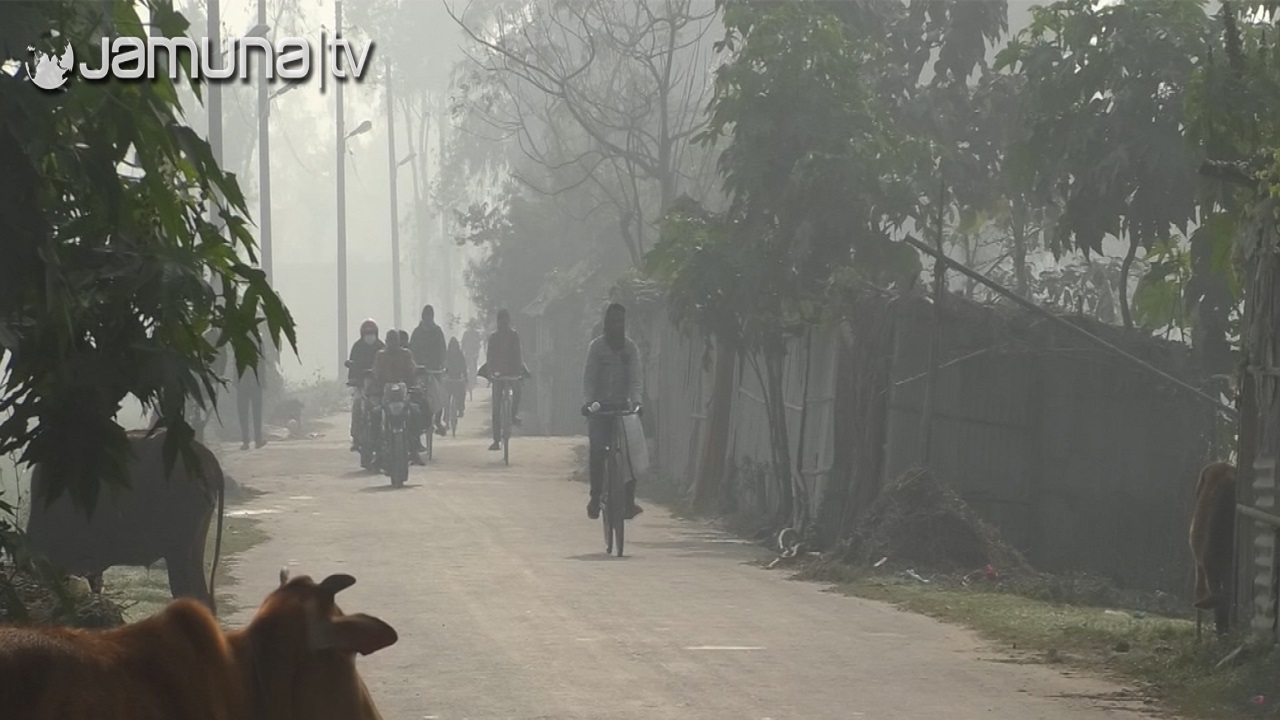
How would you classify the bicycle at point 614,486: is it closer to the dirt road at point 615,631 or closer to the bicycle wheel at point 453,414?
the dirt road at point 615,631

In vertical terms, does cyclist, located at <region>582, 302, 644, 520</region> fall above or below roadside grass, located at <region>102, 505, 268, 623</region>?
above

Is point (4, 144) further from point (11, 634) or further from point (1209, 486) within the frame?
point (1209, 486)

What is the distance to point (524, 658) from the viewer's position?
9953 mm

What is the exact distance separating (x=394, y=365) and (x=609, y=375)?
846 centimetres

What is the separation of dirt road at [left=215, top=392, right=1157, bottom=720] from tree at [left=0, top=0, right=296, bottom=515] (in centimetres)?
367

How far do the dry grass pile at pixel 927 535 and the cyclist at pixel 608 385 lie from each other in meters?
2.20

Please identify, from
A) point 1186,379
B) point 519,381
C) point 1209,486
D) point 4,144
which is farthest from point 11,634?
point 519,381

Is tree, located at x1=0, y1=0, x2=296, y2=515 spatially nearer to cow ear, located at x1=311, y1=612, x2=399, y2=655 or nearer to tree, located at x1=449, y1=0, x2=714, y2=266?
cow ear, located at x1=311, y1=612, x2=399, y2=655

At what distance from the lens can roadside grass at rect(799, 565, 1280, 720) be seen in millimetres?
9039

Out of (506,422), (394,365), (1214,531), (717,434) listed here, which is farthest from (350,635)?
(506,422)

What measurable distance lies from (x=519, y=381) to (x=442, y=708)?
20298mm

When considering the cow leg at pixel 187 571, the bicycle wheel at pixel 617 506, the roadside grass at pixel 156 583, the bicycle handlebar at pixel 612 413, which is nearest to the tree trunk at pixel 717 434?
the bicycle handlebar at pixel 612 413

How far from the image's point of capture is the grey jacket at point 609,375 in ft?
54.1

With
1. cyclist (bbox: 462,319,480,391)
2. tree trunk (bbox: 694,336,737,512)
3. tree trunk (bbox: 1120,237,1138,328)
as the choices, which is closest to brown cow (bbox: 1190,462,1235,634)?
tree trunk (bbox: 1120,237,1138,328)
